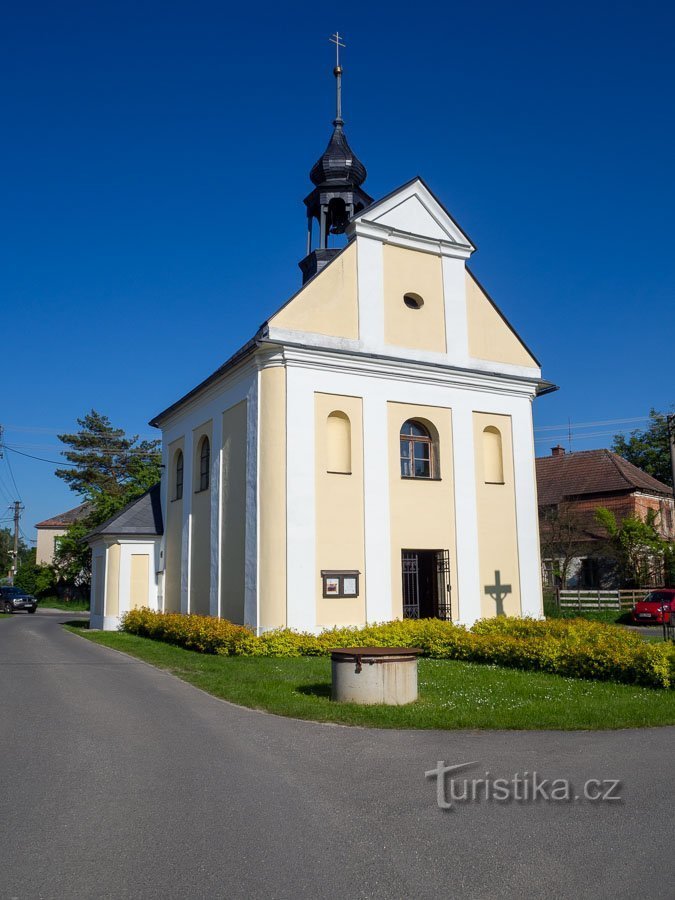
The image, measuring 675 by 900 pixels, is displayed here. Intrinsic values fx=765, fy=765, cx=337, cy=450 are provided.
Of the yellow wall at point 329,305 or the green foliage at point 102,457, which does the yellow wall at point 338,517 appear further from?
the green foliage at point 102,457

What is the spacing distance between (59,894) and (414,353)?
17.6 m

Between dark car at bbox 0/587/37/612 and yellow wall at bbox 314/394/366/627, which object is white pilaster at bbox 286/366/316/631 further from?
dark car at bbox 0/587/37/612

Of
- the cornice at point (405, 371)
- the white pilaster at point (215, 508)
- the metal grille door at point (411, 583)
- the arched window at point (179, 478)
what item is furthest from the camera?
the arched window at point (179, 478)

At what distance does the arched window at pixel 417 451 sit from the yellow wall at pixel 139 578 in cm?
1067

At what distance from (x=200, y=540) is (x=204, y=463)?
250cm

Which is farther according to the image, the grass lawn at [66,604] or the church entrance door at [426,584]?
the grass lawn at [66,604]

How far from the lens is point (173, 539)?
2527 centimetres

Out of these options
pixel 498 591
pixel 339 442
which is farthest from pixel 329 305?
pixel 498 591

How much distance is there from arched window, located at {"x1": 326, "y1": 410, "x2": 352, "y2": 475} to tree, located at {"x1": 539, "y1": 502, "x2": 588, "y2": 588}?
21739mm

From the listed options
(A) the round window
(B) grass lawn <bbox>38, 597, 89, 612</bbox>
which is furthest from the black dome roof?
(B) grass lawn <bbox>38, 597, 89, 612</bbox>

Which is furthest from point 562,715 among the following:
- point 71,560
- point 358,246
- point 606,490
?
point 71,560

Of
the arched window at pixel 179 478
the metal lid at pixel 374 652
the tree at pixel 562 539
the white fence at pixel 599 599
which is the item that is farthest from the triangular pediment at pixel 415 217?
the tree at pixel 562 539

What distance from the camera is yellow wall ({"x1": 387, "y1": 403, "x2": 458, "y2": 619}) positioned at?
19562 millimetres

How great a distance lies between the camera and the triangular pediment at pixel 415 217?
20.9m
